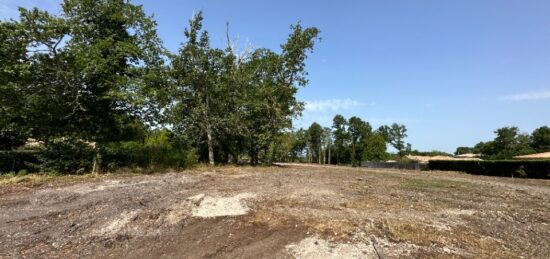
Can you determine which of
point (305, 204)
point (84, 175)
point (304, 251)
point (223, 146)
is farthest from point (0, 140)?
point (304, 251)

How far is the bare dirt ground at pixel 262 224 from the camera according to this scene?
546 centimetres

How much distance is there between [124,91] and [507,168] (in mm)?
21858

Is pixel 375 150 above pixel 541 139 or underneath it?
underneath

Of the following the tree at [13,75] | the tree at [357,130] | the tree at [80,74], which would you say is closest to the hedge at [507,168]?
the tree at [80,74]

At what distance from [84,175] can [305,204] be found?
9198 mm

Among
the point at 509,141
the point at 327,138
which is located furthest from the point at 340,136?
the point at 509,141

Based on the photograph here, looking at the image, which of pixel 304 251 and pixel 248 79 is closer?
pixel 304 251

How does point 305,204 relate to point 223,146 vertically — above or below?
below

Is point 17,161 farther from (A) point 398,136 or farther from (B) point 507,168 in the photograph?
(A) point 398,136

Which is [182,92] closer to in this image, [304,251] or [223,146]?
[223,146]

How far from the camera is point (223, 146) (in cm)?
2302

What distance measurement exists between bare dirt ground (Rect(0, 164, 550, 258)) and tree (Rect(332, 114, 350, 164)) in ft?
235

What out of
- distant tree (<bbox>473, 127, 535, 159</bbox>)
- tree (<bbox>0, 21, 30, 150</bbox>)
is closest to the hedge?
tree (<bbox>0, 21, 30, 150</bbox>)

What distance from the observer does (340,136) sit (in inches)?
3233
